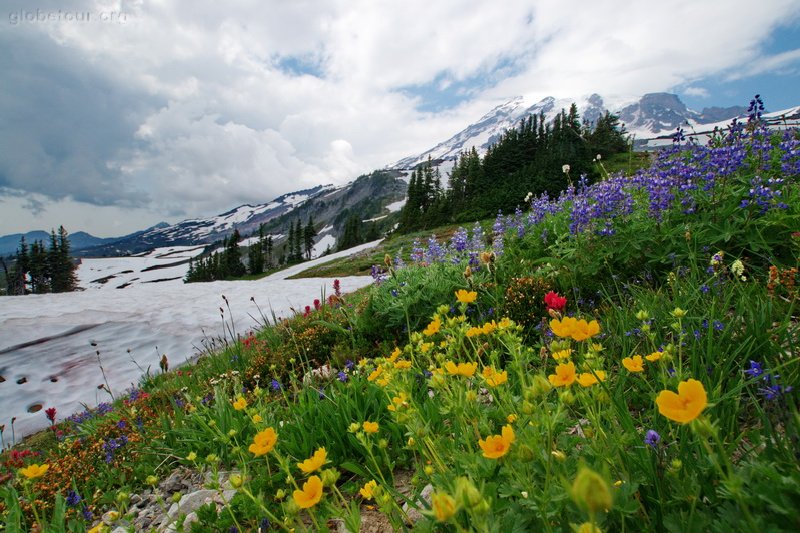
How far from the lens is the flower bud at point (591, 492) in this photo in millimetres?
703

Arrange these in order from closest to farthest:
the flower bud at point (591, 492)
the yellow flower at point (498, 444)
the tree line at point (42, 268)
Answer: the flower bud at point (591, 492)
the yellow flower at point (498, 444)
the tree line at point (42, 268)

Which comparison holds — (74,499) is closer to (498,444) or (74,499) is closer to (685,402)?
(498,444)

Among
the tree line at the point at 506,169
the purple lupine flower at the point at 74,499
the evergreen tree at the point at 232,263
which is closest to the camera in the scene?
the purple lupine flower at the point at 74,499

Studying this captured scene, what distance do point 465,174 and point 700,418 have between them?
251ft

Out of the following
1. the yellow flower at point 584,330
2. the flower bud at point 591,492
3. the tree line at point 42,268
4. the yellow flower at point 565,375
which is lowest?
the yellow flower at point 565,375

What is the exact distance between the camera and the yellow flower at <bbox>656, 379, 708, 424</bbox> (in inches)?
37.1

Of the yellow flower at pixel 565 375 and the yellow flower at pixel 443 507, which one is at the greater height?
the yellow flower at pixel 565 375

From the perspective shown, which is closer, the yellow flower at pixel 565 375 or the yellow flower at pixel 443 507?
the yellow flower at pixel 443 507

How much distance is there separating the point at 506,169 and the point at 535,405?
75105mm

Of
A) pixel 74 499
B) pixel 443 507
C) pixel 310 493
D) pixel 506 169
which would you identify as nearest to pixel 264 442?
pixel 310 493

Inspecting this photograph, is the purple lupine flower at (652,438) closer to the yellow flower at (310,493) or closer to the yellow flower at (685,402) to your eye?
the yellow flower at (685,402)

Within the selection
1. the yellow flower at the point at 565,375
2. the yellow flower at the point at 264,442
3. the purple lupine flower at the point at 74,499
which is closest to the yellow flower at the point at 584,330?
the yellow flower at the point at 565,375

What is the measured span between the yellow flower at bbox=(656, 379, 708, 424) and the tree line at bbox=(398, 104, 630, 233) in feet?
190

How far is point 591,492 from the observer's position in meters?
0.72
